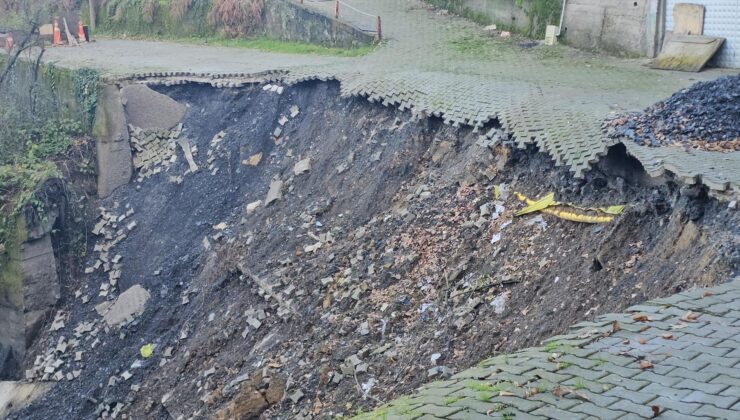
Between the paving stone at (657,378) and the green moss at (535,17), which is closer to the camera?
the paving stone at (657,378)

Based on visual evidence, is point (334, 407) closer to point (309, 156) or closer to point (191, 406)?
point (191, 406)

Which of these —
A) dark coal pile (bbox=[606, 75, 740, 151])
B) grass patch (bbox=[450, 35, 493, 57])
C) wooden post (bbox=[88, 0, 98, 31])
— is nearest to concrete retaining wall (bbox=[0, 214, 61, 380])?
grass patch (bbox=[450, 35, 493, 57])

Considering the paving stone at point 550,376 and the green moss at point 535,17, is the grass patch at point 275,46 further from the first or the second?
the paving stone at point 550,376

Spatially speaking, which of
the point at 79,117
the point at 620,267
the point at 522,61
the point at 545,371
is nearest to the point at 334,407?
the point at 620,267

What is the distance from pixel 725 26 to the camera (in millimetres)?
13000

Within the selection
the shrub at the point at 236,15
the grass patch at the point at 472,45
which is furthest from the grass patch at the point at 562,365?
the shrub at the point at 236,15

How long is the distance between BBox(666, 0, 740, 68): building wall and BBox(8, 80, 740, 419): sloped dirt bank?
4759mm

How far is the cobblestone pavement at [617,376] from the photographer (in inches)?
192

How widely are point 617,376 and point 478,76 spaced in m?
8.93

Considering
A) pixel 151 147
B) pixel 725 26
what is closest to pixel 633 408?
pixel 725 26

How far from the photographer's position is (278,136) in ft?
47.4

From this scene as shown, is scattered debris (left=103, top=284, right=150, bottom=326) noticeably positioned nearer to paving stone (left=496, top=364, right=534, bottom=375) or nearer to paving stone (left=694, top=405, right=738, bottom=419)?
paving stone (left=496, top=364, right=534, bottom=375)

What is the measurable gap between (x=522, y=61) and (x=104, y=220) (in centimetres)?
801

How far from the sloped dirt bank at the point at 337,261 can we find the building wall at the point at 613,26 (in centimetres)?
452
